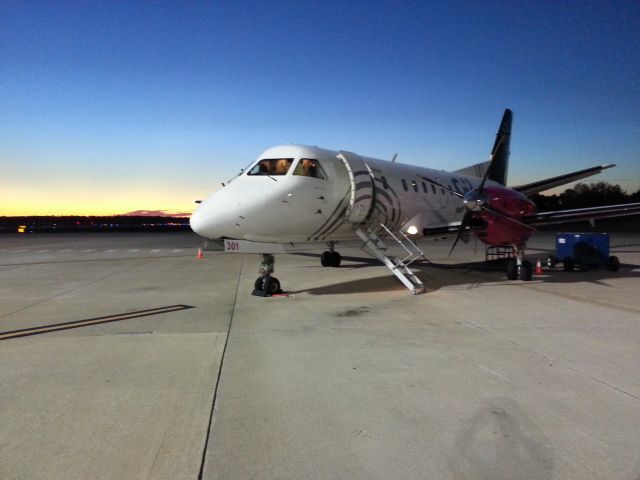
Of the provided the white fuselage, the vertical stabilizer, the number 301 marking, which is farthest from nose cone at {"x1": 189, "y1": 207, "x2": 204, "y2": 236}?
the vertical stabilizer

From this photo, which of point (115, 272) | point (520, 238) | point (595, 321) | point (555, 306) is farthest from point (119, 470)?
point (115, 272)

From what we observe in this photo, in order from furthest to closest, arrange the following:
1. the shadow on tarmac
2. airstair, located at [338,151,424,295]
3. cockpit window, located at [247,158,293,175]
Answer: the shadow on tarmac → airstair, located at [338,151,424,295] → cockpit window, located at [247,158,293,175]

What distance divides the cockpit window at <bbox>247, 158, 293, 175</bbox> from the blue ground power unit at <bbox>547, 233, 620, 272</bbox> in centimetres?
1131

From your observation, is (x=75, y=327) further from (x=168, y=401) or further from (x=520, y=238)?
(x=520, y=238)

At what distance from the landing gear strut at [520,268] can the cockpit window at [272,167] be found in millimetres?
7638

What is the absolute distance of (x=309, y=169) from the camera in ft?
34.6

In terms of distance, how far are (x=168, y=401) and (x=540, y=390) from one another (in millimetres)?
3778

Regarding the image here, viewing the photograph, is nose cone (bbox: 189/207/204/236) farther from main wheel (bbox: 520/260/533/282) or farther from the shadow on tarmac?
main wheel (bbox: 520/260/533/282)

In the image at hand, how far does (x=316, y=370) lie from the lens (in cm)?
510

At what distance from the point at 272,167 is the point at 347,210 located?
234cm

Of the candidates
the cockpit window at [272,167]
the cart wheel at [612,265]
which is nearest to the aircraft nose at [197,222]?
the cockpit window at [272,167]

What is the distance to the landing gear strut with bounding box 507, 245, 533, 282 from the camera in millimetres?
12883

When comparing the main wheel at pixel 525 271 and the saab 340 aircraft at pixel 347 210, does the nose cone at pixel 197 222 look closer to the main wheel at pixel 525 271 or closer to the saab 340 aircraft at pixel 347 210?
the saab 340 aircraft at pixel 347 210

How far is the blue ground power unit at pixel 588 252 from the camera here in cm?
1530
